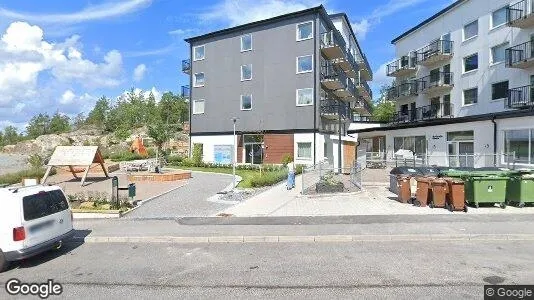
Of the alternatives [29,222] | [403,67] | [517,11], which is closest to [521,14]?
[517,11]

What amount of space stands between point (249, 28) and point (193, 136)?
1251cm

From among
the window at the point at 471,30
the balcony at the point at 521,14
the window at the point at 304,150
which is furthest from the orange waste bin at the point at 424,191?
the window at the point at 471,30

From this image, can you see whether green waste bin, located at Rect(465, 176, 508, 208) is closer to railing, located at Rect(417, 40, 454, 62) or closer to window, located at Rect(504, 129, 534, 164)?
window, located at Rect(504, 129, 534, 164)

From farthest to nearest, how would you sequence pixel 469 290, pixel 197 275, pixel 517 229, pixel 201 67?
pixel 201 67 → pixel 517 229 → pixel 197 275 → pixel 469 290

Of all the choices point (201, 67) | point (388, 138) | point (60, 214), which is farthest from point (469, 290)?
point (201, 67)

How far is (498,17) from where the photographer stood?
30703 millimetres

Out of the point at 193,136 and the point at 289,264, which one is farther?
the point at 193,136

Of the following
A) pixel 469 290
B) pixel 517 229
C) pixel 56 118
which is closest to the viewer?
pixel 469 290

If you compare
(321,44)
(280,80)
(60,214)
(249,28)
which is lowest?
(60,214)

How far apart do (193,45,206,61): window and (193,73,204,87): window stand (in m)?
1.79

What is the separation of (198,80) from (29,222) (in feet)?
111

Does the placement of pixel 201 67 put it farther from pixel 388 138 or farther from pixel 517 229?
pixel 517 229

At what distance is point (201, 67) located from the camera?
39938 mm

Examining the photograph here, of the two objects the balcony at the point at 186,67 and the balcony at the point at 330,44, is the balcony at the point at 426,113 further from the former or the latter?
the balcony at the point at 186,67
